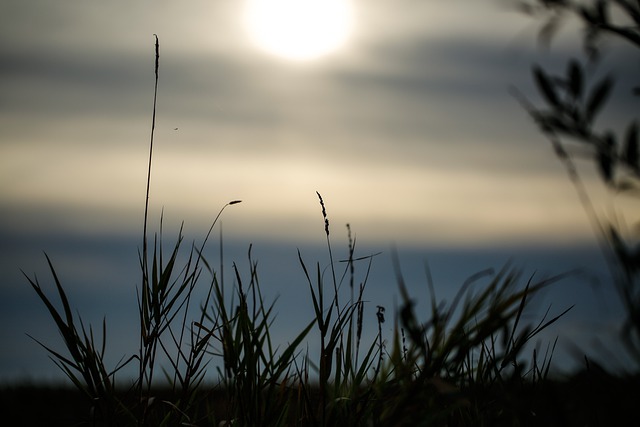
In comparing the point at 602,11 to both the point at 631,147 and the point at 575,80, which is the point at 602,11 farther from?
the point at 631,147

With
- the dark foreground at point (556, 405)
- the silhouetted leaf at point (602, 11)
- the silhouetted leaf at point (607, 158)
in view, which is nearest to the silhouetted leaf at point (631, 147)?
the silhouetted leaf at point (607, 158)

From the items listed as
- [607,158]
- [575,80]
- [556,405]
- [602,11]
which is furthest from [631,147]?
[556,405]

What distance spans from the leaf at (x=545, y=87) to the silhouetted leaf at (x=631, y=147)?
14 centimetres

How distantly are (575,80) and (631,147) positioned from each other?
0.17 meters

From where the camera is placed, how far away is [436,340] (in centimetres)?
181

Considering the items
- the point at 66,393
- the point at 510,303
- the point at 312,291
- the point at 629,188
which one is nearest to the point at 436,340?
the point at 510,303

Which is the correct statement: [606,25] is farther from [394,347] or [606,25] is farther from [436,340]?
[394,347]

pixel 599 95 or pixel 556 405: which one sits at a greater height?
pixel 599 95

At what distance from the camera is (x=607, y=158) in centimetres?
131

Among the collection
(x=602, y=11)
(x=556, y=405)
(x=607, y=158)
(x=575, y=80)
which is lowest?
(x=556, y=405)

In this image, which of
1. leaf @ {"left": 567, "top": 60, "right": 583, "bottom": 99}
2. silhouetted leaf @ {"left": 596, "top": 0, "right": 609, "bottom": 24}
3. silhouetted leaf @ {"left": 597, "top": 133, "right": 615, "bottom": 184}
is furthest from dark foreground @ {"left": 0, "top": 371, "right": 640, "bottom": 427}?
silhouetted leaf @ {"left": 596, "top": 0, "right": 609, "bottom": 24}

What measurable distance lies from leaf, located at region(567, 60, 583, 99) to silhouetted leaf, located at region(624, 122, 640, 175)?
117 millimetres

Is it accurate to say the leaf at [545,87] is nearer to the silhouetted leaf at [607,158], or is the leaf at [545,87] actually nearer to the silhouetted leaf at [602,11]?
the silhouetted leaf at [607,158]

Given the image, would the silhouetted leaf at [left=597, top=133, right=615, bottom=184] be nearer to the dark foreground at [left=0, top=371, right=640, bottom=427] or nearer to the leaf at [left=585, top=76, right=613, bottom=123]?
the leaf at [left=585, top=76, right=613, bottom=123]
